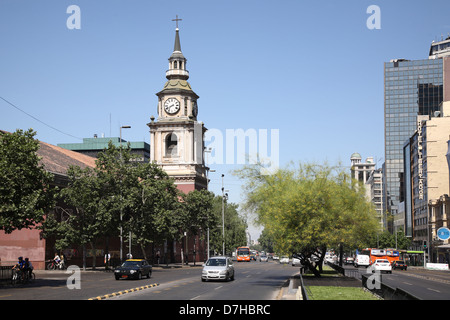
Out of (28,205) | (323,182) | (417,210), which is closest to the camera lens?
(28,205)

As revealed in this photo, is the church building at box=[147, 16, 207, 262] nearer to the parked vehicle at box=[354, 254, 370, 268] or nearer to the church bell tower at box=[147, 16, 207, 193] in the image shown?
the church bell tower at box=[147, 16, 207, 193]

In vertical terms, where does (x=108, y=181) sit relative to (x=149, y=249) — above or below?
above

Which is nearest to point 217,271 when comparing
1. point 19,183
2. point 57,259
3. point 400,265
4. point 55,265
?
point 19,183

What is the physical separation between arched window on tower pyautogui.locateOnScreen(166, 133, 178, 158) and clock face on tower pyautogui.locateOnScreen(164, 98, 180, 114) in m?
4.16

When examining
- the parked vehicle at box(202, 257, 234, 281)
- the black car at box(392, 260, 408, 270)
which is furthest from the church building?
the parked vehicle at box(202, 257, 234, 281)

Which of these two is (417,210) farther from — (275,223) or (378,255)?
(275,223)

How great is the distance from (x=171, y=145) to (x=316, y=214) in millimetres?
74763

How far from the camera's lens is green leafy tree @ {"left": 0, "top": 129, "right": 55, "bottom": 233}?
119 ft

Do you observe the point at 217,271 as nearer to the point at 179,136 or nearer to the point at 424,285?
the point at 424,285

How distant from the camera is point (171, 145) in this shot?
110438 millimetres

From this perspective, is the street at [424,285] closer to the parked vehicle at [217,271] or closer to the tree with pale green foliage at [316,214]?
the tree with pale green foliage at [316,214]

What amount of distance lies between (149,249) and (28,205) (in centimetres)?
5379
